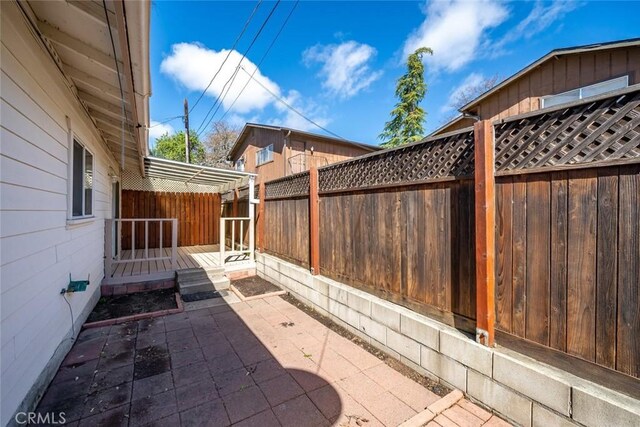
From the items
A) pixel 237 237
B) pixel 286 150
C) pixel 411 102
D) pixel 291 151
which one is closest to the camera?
pixel 237 237

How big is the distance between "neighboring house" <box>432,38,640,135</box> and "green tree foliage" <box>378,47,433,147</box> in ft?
24.1

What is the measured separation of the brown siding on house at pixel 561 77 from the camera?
4805 millimetres

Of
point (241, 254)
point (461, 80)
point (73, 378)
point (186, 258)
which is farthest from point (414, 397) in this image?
point (461, 80)

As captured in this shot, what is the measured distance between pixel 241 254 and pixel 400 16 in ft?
27.0

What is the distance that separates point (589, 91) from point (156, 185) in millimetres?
11577

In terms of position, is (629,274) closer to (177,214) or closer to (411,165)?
(411,165)

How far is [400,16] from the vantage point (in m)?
7.80

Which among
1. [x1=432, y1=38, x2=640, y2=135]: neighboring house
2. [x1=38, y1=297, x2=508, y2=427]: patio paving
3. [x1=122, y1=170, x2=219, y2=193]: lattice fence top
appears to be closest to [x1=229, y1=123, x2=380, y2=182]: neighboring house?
[x1=122, y1=170, x2=219, y2=193]: lattice fence top

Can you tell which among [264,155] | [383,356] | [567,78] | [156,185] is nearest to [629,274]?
[383,356]

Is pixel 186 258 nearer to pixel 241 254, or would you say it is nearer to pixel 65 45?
pixel 241 254

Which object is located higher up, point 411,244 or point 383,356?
point 411,244

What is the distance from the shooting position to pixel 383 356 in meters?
2.87

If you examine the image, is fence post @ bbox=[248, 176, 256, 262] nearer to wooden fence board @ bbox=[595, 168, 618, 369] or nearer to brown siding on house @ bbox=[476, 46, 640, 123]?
wooden fence board @ bbox=[595, 168, 618, 369]

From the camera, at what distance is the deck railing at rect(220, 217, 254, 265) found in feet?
18.9
